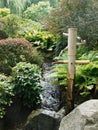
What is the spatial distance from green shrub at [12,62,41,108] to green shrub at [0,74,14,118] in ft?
0.56

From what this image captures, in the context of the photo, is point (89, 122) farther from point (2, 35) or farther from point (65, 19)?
point (2, 35)

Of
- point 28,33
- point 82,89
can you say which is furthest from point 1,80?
point 28,33

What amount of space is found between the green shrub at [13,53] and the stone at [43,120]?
74.6 inches

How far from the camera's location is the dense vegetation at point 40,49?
6.01 metres

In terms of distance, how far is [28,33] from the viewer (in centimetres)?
1220

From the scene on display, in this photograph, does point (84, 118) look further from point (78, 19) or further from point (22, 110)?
point (78, 19)

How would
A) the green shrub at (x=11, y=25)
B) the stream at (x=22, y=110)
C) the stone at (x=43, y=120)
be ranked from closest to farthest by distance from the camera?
the stone at (x=43, y=120), the stream at (x=22, y=110), the green shrub at (x=11, y=25)

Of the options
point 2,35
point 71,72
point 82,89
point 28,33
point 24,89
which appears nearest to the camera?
point 71,72

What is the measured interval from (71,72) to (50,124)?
3.53 ft

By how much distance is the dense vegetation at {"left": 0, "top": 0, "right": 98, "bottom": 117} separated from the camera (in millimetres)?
6008

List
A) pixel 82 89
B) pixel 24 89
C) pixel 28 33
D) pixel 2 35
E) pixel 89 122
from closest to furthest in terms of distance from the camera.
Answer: pixel 89 122 → pixel 24 89 → pixel 82 89 → pixel 2 35 → pixel 28 33

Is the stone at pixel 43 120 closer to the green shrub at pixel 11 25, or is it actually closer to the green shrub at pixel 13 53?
→ the green shrub at pixel 13 53

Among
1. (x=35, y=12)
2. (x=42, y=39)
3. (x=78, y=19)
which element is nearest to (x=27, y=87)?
(x=78, y=19)

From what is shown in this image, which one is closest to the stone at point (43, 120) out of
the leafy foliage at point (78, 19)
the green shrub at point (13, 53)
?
the green shrub at point (13, 53)
